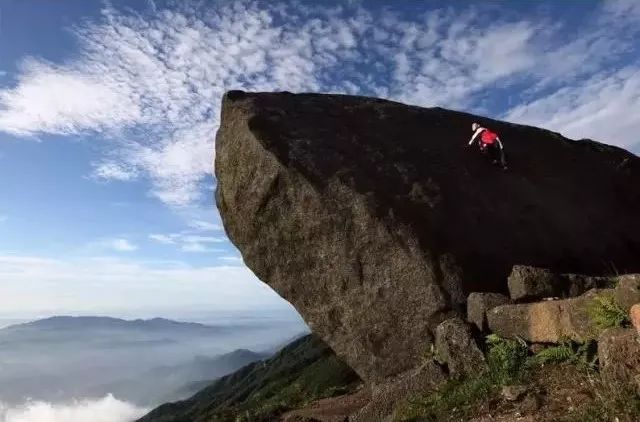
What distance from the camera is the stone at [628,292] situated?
37.4ft

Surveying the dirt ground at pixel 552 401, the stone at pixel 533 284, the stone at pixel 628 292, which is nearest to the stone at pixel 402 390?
the dirt ground at pixel 552 401

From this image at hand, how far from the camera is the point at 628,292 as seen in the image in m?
11.6

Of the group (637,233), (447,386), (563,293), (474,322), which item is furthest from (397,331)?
Answer: (637,233)

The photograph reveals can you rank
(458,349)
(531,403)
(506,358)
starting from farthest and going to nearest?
1. (458,349)
2. (506,358)
3. (531,403)

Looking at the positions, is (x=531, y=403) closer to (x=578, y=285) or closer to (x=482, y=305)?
(x=482, y=305)

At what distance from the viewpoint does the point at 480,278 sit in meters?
18.0

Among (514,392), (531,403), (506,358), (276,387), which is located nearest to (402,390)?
(506,358)

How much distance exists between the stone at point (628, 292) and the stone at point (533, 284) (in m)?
3.57

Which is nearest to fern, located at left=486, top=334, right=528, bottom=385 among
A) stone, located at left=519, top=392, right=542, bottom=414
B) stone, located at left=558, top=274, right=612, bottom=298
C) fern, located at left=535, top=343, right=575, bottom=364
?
fern, located at left=535, top=343, right=575, bottom=364

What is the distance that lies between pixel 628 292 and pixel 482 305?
492 centimetres

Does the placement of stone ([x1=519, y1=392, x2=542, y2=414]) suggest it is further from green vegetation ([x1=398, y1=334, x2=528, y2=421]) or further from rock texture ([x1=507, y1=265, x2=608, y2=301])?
rock texture ([x1=507, y1=265, x2=608, y2=301])

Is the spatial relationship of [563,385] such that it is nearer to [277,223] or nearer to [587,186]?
[277,223]

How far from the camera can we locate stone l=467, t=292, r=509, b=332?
15836 millimetres

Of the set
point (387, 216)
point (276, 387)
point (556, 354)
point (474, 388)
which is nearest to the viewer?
point (556, 354)
